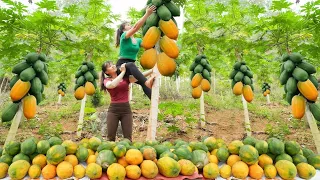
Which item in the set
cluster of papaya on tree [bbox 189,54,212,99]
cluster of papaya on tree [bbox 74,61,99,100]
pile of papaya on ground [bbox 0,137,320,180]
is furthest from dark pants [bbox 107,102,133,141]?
cluster of papaya on tree [bbox 189,54,212,99]

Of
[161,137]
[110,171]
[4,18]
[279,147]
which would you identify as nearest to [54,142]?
[110,171]

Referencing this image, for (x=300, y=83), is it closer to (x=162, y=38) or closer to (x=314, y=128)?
(x=314, y=128)

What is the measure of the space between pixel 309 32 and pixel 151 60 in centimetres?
322

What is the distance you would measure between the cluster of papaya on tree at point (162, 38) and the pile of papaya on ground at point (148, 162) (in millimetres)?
1009

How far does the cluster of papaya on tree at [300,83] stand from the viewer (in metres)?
3.28

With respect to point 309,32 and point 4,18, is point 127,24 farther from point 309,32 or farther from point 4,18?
point 309,32

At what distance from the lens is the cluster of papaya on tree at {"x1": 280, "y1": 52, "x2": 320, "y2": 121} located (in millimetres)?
3283

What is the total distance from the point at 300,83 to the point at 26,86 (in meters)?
3.73

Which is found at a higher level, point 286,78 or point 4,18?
point 4,18

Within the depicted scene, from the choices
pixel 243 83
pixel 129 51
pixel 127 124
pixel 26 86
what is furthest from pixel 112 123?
pixel 243 83

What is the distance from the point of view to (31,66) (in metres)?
3.34

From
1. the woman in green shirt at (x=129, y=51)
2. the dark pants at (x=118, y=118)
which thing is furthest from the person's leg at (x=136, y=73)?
the dark pants at (x=118, y=118)

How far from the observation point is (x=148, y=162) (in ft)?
5.85

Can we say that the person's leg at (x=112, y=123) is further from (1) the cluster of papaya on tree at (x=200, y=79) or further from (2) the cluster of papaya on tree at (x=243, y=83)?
(2) the cluster of papaya on tree at (x=243, y=83)
